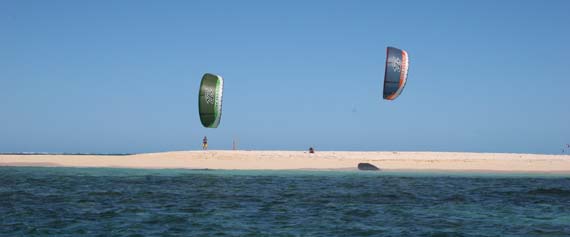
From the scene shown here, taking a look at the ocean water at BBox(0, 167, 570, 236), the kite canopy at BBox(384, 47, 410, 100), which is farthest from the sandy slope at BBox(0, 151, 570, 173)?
the ocean water at BBox(0, 167, 570, 236)

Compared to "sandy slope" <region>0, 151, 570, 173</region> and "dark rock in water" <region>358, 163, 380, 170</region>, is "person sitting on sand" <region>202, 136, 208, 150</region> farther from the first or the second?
"dark rock in water" <region>358, 163, 380, 170</region>

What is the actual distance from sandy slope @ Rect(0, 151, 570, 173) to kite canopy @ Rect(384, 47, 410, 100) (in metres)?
9.11

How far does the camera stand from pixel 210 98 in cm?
3650

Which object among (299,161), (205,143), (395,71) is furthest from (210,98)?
(205,143)

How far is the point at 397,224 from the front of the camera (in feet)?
53.8

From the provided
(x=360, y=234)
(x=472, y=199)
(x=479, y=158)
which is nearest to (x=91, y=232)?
(x=360, y=234)

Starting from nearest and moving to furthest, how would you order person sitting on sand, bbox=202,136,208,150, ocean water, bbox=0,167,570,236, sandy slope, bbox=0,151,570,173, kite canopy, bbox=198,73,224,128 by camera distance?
ocean water, bbox=0,167,570,236
kite canopy, bbox=198,73,224,128
sandy slope, bbox=0,151,570,173
person sitting on sand, bbox=202,136,208,150

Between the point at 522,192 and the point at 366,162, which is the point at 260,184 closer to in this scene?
the point at 522,192

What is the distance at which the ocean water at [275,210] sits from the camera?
15.3 metres

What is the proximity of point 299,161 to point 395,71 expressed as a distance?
13038 mm

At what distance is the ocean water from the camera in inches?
601

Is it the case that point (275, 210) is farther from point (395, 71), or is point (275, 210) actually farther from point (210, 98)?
point (395, 71)

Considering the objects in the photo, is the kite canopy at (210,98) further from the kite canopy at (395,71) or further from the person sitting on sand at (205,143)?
the person sitting on sand at (205,143)

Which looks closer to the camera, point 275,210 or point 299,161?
point 275,210
